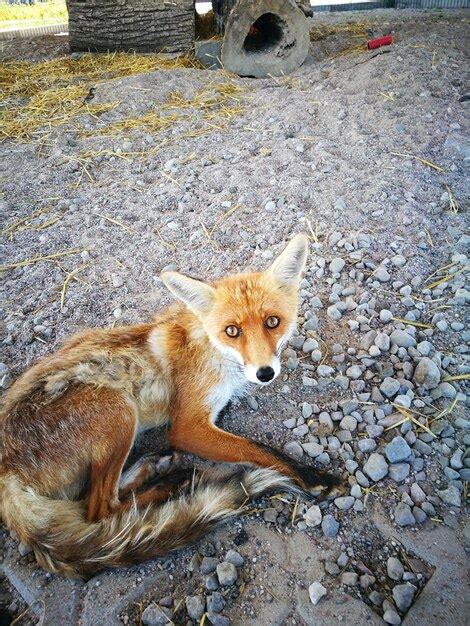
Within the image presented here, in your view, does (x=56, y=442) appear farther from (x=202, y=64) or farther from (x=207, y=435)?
(x=202, y=64)

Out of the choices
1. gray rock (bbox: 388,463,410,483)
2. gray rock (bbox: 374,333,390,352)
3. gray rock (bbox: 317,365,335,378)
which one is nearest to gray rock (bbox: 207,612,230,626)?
gray rock (bbox: 388,463,410,483)

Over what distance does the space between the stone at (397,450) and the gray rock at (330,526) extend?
0.41 metres

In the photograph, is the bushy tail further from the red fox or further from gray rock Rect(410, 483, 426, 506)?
gray rock Rect(410, 483, 426, 506)

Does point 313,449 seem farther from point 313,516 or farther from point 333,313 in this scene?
point 333,313

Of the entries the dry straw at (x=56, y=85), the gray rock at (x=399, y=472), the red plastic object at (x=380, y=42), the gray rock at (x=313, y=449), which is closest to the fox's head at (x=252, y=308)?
the gray rock at (x=313, y=449)

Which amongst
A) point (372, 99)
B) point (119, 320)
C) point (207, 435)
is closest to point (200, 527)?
point (207, 435)

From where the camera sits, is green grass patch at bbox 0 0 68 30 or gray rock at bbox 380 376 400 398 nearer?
gray rock at bbox 380 376 400 398

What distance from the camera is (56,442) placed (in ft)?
6.73

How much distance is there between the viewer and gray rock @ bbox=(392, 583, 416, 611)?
170 centimetres

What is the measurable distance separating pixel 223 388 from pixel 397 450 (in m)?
0.89

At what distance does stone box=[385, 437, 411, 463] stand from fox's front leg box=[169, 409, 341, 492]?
28 cm

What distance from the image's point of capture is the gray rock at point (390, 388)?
97.2 inches

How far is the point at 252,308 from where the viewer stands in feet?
7.50

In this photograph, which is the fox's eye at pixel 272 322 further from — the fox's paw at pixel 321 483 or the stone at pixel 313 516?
the stone at pixel 313 516
